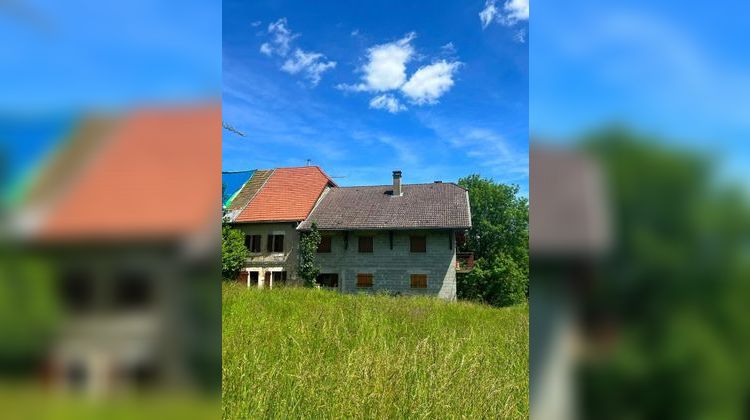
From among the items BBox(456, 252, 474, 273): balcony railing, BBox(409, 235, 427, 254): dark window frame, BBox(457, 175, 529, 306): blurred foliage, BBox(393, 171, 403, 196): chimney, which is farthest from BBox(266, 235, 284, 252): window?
BBox(456, 252, 474, 273): balcony railing

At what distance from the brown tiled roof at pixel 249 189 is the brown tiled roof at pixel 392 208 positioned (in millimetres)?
2819

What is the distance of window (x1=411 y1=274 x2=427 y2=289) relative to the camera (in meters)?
20.8

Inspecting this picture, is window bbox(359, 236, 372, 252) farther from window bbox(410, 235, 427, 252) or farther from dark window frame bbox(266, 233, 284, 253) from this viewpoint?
dark window frame bbox(266, 233, 284, 253)

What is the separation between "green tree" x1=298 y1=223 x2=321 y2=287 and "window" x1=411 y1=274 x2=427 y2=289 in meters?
4.64

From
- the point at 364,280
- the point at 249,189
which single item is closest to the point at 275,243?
the point at 249,189

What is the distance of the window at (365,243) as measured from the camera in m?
21.7

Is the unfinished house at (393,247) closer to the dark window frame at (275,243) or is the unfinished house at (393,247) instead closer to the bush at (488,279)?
the dark window frame at (275,243)

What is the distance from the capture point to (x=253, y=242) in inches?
823

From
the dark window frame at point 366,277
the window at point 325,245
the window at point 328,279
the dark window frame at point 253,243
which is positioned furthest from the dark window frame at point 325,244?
the dark window frame at point 253,243
